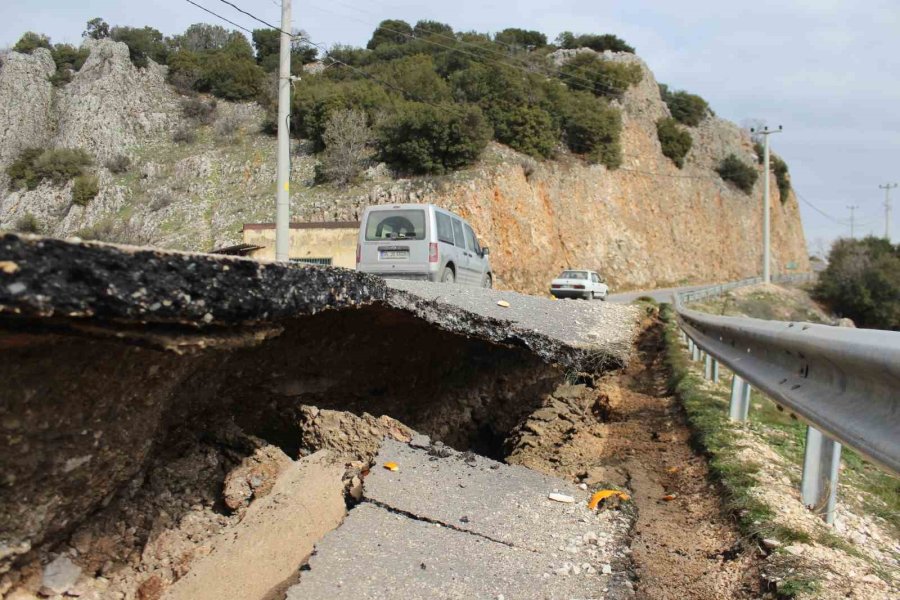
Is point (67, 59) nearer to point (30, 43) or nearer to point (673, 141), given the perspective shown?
point (30, 43)

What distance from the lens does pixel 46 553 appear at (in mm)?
2543

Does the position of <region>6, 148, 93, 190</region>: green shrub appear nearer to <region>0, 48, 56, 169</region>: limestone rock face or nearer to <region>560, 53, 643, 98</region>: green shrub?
<region>0, 48, 56, 169</region>: limestone rock face

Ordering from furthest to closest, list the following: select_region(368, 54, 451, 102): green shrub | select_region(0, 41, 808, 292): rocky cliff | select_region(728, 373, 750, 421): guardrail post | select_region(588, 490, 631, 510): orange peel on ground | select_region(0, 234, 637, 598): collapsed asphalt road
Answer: select_region(368, 54, 451, 102): green shrub, select_region(0, 41, 808, 292): rocky cliff, select_region(728, 373, 750, 421): guardrail post, select_region(588, 490, 631, 510): orange peel on ground, select_region(0, 234, 637, 598): collapsed asphalt road

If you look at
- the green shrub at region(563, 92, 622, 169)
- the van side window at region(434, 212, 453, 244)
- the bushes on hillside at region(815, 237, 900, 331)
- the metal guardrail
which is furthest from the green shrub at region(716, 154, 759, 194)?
the metal guardrail

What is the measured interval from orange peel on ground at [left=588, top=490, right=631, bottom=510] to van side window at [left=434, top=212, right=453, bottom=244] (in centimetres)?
848

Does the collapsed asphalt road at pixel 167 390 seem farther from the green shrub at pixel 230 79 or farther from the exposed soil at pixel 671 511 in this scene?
the green shrub at pixel 230 79

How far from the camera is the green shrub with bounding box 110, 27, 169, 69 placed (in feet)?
142

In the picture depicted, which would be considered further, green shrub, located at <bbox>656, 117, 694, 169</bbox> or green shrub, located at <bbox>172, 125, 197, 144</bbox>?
green shrub, located at <bbox>656, 117, 694, 169</bbox>

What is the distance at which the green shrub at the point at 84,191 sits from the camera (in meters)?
33.1

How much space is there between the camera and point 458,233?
527 inches

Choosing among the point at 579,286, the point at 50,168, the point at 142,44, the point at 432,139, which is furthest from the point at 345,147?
the point at 142,44

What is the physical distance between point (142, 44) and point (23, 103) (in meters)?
7.91

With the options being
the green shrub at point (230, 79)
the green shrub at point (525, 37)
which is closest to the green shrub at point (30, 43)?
the green shrub at point (230, 79)

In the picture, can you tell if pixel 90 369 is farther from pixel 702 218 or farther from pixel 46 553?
pixel 702 218
